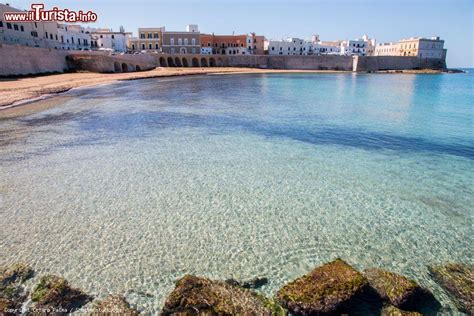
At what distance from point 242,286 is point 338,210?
11.1 ft

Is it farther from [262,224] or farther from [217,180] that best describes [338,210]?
[217,180]

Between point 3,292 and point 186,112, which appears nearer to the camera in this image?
point 3,292

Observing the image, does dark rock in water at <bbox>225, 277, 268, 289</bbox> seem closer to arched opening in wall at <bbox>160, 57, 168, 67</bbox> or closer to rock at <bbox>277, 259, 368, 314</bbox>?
rock at <bbox>277, 259, 368, 314</bbox>

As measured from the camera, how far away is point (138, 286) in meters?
4.66

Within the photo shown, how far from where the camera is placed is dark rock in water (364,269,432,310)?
4.18 metres

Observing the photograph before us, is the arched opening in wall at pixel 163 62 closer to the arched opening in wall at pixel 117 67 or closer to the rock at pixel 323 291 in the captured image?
the arched opening in wall at pixel 117 67

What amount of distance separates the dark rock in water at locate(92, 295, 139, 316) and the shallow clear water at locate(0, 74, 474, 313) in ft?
0.54

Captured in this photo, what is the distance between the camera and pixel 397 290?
426 centimetres

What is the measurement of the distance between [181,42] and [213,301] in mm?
75857

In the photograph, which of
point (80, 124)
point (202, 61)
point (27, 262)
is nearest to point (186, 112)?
point (80, 124)

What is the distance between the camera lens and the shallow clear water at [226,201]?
5242mm

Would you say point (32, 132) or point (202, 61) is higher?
point (202, 61)

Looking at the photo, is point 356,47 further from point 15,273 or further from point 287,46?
point 15,273

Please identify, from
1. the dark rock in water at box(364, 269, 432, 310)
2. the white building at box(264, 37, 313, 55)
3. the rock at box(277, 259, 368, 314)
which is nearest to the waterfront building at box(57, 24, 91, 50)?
the white building at box(264, 37, 313, 55)
